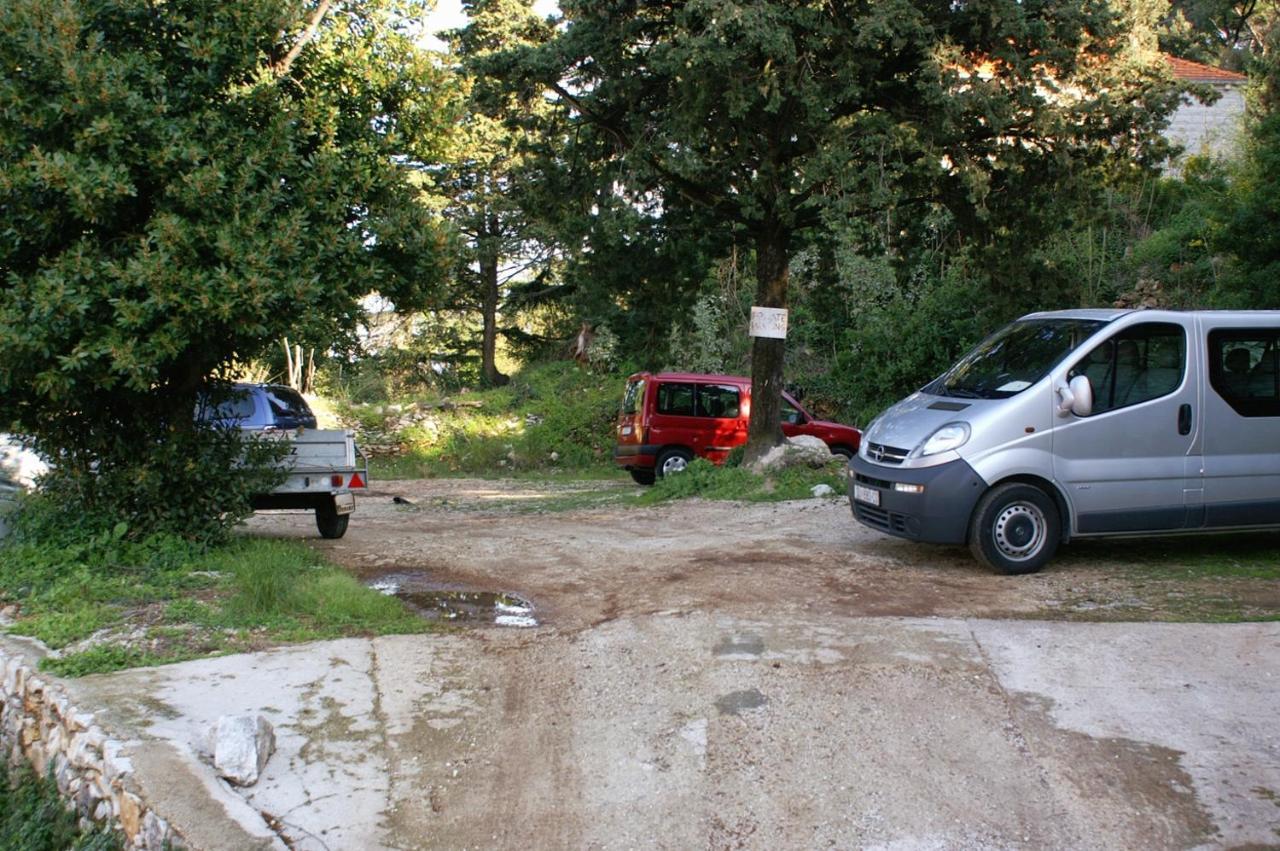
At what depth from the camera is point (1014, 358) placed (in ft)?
29.1

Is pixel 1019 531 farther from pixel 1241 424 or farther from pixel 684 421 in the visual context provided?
pixel 684 421

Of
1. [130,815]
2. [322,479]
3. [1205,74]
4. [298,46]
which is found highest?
[1205,74]

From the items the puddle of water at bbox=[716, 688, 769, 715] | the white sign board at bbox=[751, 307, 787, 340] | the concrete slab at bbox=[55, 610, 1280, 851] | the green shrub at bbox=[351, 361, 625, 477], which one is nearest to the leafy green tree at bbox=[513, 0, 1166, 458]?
the white sign board at bbox=[751, 307, 787, 340]

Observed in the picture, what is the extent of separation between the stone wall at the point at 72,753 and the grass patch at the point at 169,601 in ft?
0.75

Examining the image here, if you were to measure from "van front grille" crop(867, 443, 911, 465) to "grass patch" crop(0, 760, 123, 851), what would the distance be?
592 cm

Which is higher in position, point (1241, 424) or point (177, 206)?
point (177, 206)

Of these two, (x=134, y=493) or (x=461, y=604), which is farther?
(x=134, y=493)

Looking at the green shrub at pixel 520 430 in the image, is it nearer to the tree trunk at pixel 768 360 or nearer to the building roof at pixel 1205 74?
the tree trunk at pixel 768 360

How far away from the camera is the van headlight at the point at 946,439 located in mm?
8125

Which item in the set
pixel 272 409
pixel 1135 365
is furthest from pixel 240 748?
pixel 272 409

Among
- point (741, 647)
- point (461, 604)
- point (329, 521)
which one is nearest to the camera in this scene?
point (741, 647)

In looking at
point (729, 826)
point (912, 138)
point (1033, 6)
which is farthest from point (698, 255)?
point (729, 826)

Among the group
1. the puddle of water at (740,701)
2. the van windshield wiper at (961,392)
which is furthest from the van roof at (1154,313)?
the puddle of water at (740,701)

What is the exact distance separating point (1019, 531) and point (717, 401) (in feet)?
31.8
